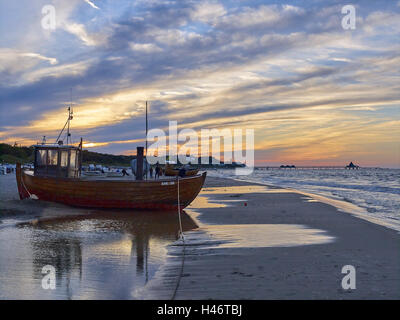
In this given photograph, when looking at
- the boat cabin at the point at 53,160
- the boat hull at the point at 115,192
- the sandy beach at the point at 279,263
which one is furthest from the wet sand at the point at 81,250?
the boat cabin at the point at 53,160

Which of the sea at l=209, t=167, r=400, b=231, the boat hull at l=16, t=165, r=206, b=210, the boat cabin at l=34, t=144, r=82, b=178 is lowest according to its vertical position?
the sea at l=209, t=167, r=400, b=231

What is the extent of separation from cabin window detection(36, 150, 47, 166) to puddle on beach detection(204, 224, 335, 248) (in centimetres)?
1082

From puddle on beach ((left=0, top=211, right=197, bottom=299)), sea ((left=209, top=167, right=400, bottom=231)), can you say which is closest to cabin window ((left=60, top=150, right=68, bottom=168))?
puddle on beach ((left=0, top=211, right=197, bottom=299))

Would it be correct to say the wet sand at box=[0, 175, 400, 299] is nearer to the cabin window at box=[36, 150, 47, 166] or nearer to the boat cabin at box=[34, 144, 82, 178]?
the boat cabin at box=[34, 144, 82, 178]

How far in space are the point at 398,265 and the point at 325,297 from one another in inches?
115

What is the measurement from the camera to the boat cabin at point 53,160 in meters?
19.9

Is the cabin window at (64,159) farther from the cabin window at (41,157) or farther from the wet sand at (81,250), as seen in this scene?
the wet sand at (81,250)

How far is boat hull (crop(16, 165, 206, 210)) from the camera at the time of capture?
17.5 metres

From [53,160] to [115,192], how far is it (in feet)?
15.5

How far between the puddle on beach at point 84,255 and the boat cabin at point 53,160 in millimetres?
5861

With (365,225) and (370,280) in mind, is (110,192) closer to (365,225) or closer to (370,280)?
(365,225)

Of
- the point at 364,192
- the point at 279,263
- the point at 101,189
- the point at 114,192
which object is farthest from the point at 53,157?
the point at 364,192

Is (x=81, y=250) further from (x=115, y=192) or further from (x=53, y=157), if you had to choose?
(x=53, y=157)
